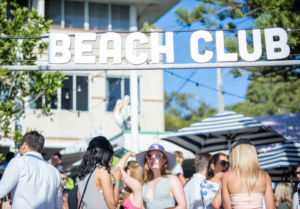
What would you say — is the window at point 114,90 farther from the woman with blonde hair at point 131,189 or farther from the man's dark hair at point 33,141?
the man's dark hair at point 33,141

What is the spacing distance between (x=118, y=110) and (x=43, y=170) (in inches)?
384

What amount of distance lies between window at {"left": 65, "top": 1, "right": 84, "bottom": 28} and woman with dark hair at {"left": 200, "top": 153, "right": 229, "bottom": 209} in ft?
41.1

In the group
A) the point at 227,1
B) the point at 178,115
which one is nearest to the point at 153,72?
the point at 227,1

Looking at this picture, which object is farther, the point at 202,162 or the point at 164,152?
the point at 202,162

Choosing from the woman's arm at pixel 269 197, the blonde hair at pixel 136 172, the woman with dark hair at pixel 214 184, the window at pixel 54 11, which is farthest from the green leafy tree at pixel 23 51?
the window at pixel 54 11

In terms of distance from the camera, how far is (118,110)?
1410 cm

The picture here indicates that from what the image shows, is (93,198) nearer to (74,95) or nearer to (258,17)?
(258,17)

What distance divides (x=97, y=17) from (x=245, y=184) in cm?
1360

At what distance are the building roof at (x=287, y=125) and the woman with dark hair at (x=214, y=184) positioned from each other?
6049 millimetres

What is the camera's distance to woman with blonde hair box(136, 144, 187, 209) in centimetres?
430

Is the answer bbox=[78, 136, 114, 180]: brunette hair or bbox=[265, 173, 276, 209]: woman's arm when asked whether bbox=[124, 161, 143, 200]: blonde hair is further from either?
bbox=[265, 173, 276, 209]: woman's arm

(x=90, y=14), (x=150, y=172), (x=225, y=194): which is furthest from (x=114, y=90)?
(x=225, y=194)

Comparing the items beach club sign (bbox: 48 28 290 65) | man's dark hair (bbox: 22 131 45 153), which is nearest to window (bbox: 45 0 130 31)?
beach club sign (bbox: 48 28 290 65)

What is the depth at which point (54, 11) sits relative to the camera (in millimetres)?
15930
